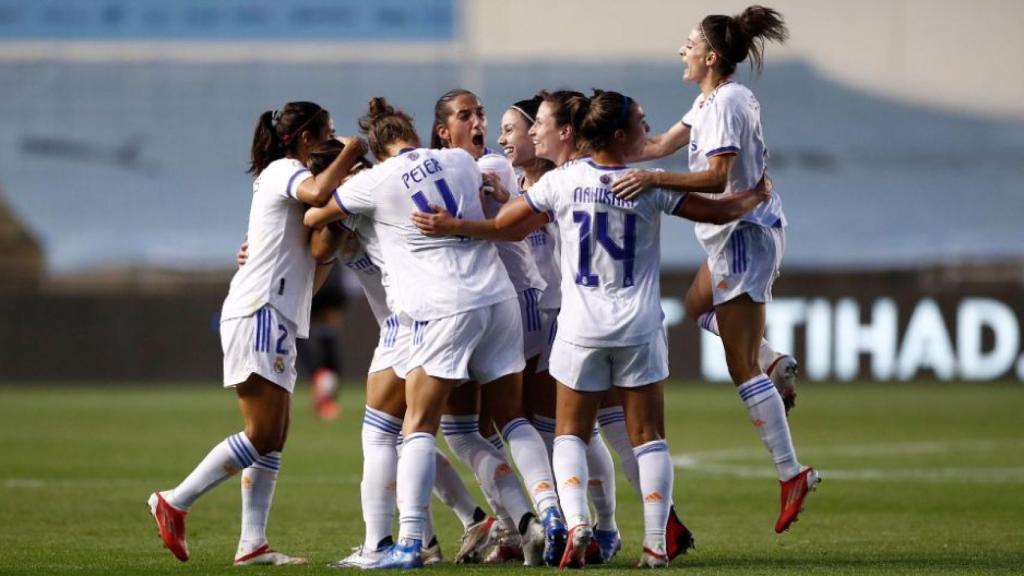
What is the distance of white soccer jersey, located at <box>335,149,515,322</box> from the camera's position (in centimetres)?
704

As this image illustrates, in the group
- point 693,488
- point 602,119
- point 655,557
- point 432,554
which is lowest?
point 693,488

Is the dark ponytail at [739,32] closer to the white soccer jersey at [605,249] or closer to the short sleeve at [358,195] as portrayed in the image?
the white soccer jersey at [605,249]

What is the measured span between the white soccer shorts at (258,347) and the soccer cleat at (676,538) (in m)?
1.74

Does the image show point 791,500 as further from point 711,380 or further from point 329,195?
point 711,380

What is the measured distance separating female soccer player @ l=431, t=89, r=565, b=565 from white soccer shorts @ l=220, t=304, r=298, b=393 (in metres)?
0.77

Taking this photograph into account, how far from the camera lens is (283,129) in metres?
7.53

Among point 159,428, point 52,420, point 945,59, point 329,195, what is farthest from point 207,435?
point 945,59

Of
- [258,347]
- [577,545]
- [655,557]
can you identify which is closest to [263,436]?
[258,347]

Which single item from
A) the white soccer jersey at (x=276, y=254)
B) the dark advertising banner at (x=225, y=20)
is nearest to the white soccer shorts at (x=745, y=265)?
the white soccer jersey at (x=276, y=254)

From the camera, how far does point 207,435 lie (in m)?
14.8

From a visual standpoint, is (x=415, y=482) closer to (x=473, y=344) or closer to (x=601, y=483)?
(x=473, y=344)

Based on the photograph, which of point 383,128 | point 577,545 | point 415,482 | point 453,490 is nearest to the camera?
point 577,545

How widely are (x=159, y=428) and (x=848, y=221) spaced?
39.3 ft

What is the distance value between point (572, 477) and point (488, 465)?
600 mm
